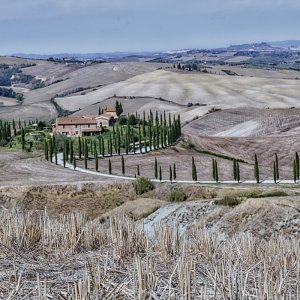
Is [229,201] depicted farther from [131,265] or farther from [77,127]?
[77,127]

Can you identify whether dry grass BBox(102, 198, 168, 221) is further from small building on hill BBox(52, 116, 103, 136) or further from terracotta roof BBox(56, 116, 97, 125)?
terracotta roof BBox(56, 116, 97, 125)

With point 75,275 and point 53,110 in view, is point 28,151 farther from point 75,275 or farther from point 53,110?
point 53,110

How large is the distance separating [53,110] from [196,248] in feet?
469

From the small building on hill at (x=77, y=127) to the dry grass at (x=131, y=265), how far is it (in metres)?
64.8

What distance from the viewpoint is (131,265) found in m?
15.3

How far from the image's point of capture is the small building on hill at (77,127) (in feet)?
283

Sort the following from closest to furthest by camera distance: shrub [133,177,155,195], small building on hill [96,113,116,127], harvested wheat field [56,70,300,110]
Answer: shrub [133,177,155,195], small building on hill [96,113,116,127], harvested wheat field [56,70,300,110]

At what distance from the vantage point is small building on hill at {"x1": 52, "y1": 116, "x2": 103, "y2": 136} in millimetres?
86250

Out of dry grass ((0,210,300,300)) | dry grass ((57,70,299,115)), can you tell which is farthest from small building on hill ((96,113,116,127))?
dry grass ((0,210,300,300))

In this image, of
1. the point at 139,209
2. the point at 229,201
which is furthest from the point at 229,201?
the point at 139,209

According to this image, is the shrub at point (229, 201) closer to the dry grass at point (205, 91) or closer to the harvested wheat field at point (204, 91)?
the dry grass at point (205, 91)

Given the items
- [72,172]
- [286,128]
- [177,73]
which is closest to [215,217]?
[72,172]

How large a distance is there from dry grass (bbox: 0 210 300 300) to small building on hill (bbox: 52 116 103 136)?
213 feet

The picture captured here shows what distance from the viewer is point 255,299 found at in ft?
39.8
